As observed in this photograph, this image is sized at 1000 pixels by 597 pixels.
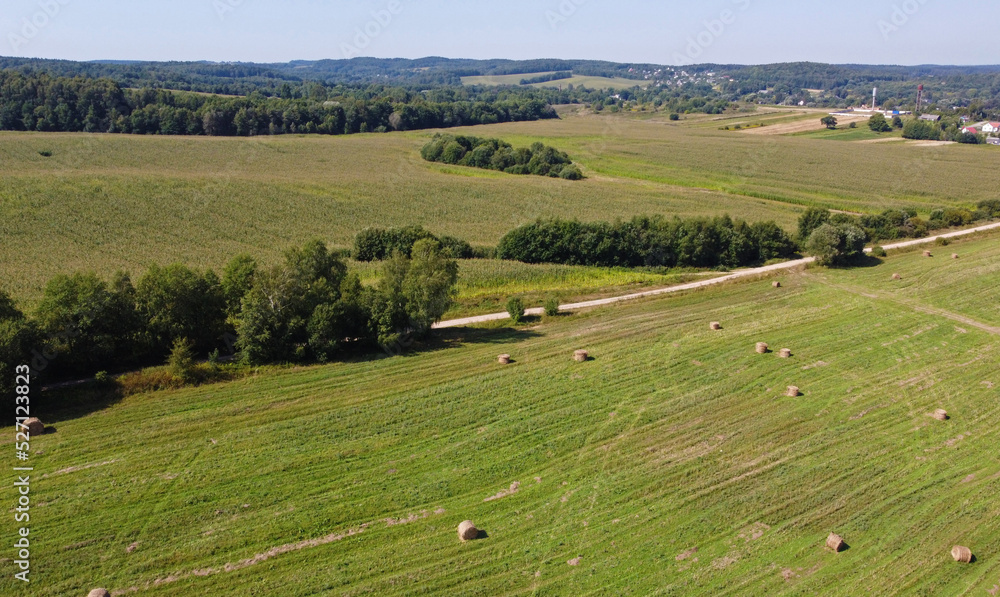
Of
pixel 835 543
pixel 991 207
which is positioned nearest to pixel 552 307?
pixel 835 543

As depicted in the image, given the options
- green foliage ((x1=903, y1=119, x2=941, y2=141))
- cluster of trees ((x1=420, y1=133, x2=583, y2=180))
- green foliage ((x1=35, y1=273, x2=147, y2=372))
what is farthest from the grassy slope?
green foliage ((x1=903, y1=119, x2=941, y2=141))

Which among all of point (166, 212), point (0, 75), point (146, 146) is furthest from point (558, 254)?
point (0, 75)

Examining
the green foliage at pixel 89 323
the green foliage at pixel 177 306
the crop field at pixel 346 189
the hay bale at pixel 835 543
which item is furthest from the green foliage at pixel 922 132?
the green foliage at pixel 89 323

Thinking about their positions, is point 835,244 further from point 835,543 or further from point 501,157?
point 501,157

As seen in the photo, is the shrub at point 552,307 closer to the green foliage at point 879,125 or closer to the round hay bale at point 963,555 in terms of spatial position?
the round hay bale at point 963,555

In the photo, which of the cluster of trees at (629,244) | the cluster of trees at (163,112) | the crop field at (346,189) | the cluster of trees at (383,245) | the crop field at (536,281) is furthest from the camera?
the cluster of trees at (163,112)

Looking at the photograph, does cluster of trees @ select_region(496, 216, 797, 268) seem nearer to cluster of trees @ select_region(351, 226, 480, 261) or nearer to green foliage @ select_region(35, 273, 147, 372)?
cluster of trees @ select_region(351, 226, 480, 261)

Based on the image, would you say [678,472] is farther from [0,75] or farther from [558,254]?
[0,75]
